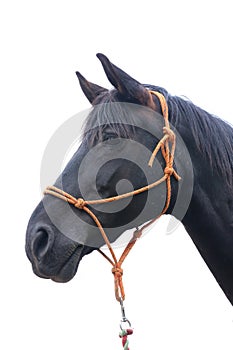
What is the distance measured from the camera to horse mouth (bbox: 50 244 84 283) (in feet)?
9.34

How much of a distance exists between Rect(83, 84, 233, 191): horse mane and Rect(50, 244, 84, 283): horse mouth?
631mm

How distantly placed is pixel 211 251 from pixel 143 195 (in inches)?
22.5

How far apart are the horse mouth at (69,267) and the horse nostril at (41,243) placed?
14 centimetres

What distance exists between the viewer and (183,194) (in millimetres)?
3020

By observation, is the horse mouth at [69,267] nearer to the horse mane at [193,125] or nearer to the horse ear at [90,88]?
the horse mane at [193,125]

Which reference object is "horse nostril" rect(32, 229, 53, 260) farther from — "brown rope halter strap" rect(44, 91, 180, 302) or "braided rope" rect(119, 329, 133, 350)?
"braided rope" rect(119, 329, 133, 350)

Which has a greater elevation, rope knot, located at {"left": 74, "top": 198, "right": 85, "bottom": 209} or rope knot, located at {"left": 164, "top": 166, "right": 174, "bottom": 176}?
rope knot, located at {"left": 164, "top": 166, "right": 174, "bottom": 176}

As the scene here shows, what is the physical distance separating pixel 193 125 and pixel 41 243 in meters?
1.12

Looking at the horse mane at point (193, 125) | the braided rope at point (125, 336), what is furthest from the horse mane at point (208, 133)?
the braided rope at point (125, 336)

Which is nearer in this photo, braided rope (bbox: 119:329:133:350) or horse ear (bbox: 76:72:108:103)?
braided rope (bbox: 119:329:133:350)

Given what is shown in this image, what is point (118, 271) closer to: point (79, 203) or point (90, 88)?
point (79, 203)

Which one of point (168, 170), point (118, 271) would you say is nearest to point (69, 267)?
point (118, 271)

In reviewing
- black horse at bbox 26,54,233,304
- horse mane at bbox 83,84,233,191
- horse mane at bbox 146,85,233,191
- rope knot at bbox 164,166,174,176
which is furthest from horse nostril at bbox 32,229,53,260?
horse mane at bbox 146,85,233,191

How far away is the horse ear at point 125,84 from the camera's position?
9.08 feet
